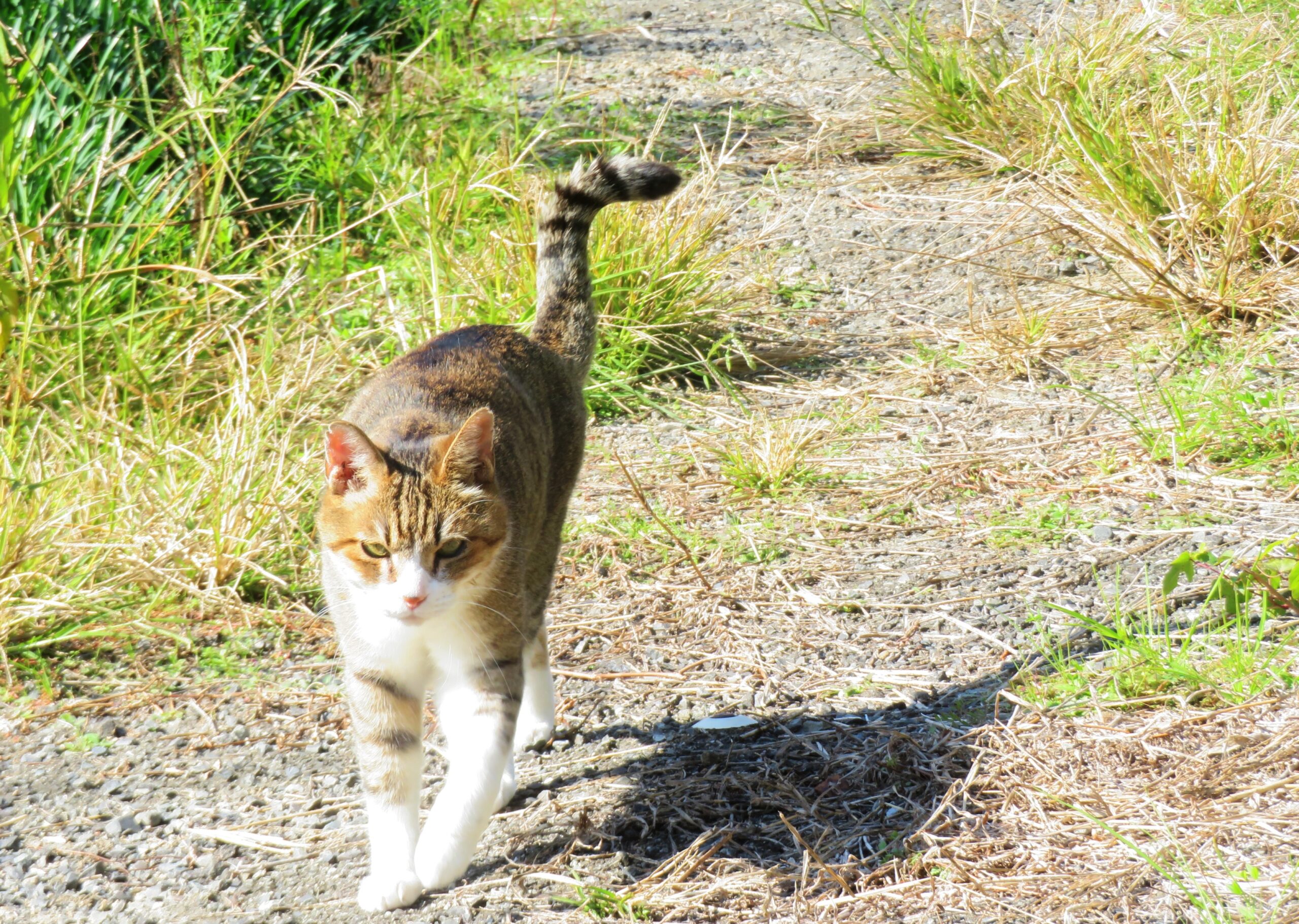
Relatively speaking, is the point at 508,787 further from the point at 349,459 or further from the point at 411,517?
the point at 349,459

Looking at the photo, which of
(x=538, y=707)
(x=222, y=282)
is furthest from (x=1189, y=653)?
(x=222, y=282)

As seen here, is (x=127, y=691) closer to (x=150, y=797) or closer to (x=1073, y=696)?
(x=150, y=797)

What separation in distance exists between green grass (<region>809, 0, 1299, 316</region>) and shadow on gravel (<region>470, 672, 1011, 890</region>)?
8.46 feet

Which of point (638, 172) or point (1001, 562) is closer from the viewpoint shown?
point (638, 172)

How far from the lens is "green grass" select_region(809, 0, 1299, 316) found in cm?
480

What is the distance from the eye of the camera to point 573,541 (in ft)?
13.7

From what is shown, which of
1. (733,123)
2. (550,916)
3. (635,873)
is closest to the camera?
(550,916)

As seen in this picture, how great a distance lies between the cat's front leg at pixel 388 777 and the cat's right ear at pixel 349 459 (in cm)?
41

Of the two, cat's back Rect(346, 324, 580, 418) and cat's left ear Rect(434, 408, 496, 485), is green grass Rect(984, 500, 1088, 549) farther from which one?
cat's left ear Rect(434, 408, 496, 485)

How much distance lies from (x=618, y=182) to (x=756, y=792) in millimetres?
1634

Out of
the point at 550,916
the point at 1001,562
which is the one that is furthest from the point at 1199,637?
the point at 550,916

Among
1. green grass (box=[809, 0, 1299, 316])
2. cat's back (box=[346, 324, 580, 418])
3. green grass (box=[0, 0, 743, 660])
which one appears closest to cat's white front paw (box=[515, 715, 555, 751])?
cat's back (box=[346, 324, 580, 418])

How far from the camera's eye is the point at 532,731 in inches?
127

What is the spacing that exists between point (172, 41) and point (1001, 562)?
3.82 metres
